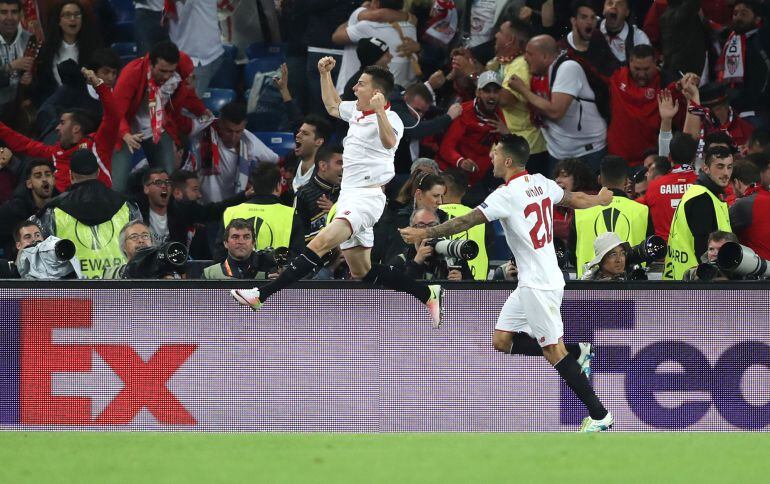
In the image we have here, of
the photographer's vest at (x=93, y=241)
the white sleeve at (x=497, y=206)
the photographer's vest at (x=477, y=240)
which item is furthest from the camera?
the photographer's vest at (x=93, y=241)

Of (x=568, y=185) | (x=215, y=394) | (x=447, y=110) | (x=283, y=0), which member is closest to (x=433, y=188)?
(x=568, y=185)

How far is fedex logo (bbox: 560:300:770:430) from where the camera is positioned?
9.70 m

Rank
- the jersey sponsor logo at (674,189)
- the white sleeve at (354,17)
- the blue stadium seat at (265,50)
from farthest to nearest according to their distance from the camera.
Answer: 1. the blue stadium seat at (265,50)
2. the white sleeve at (354,17)
3. the jersey sponsor logo at (674,189)

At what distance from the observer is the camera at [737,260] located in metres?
9.38

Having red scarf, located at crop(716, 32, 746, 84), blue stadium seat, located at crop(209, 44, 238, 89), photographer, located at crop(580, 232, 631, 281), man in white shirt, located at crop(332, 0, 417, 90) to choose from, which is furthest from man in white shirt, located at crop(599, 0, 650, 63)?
blue stadium seat, located at crop(209, 44, 238, 89)

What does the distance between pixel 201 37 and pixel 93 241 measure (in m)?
4.00

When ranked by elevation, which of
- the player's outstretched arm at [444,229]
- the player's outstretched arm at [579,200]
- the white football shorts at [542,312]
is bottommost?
the white football shorts at [542,312]

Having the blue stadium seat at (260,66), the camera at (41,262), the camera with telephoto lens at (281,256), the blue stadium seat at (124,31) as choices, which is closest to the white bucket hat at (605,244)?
the camera with telephoto lens at (281,256)

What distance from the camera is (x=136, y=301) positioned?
32.2 ft

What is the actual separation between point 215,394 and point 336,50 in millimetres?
5047

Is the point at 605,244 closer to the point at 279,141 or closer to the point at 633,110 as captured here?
the point at 633,110

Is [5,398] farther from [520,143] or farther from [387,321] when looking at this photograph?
[520,143]

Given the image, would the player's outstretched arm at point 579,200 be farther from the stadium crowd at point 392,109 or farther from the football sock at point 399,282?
the football sock at point 399,282

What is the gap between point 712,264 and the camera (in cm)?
948
